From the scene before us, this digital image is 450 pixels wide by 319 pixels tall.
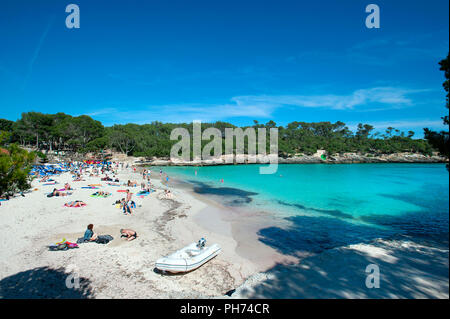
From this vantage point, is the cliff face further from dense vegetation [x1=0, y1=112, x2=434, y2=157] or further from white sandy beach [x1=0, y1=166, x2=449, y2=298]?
white sandy beach [x1=0, y1=166, x2=449, y2=298]

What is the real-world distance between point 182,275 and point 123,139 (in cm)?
6707

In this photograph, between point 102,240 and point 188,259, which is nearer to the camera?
point 188,259

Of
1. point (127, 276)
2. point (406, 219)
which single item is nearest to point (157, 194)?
A: point (127, 276)

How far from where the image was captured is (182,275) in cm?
766

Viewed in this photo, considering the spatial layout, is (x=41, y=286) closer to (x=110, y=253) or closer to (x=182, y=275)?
(x=110, y=253)

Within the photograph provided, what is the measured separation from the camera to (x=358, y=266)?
7785 millimetres

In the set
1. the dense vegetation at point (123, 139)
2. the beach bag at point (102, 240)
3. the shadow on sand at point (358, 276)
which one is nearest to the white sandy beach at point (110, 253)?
the beach bag at point (102, 240)

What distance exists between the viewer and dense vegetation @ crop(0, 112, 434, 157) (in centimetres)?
5822

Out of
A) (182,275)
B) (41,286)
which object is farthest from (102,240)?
(182,275)

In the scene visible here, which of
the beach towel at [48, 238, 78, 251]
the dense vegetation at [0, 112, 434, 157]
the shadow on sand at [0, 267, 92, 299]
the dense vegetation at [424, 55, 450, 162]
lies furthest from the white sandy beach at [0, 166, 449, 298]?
the dense vegetation at [0, 112, 434, 157]

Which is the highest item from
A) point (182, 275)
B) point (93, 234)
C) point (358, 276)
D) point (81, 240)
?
point (93, 234)
